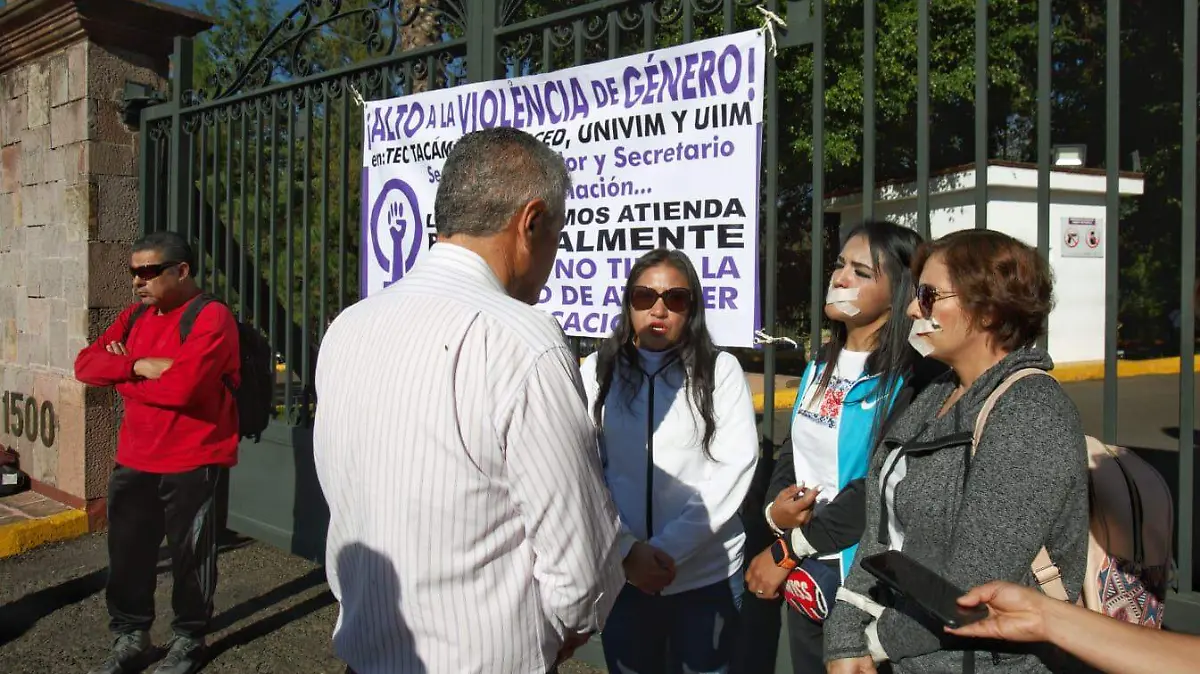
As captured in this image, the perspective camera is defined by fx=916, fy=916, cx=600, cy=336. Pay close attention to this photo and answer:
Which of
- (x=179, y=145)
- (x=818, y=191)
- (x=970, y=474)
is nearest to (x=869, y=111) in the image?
(x=818, y=191)

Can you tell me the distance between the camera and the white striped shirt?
1729 millimetres

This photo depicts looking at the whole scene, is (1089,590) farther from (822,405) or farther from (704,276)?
(704,276)

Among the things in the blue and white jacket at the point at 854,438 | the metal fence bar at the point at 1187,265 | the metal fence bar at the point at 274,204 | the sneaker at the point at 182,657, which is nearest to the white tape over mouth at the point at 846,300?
the blue and white jacket at the point at 854,438

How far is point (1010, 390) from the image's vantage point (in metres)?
1.94

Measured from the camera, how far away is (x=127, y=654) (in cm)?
417

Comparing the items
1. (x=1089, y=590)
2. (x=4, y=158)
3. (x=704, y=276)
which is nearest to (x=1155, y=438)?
(x=704, y=276)

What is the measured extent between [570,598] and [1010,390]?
1.02m

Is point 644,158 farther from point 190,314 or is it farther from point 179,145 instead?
point 179,145

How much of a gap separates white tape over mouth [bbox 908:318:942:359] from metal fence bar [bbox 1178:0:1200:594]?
36.0 inches

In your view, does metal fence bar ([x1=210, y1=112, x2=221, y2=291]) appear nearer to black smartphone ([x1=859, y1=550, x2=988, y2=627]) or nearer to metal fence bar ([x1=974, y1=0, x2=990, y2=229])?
metal fence bar ([x1=974, y1=0, x2=990, y2=229])

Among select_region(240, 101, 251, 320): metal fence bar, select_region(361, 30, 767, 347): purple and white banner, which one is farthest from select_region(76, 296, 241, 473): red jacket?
select_region(240, 101, 251, 320): metal fence bar

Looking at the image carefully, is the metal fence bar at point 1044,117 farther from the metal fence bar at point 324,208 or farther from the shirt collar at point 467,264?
the metal fence bar at point 324,208

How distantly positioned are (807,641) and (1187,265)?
155 cm

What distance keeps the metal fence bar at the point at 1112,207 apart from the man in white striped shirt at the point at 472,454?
5.88ft
